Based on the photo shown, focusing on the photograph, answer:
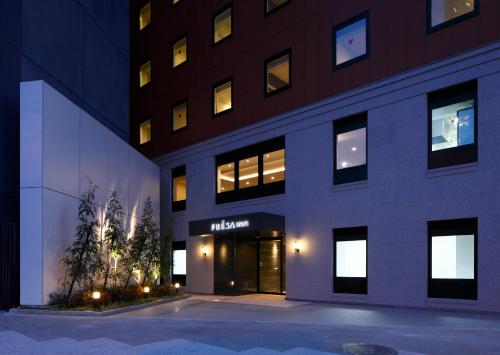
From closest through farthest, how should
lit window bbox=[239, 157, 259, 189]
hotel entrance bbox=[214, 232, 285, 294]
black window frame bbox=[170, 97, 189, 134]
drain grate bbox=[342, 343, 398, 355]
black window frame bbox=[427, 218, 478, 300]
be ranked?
1. drain grate bbox=[342, 343, 398, 355]
2. black window frame bbox=[427, 218, 478, 300]
3. lit window bbox=[239, 157, 259, 189]
4. hotel entrance bbox=[214, 232, 285, 294]
5. black window frame bbox=[170, 97, 189, 134]

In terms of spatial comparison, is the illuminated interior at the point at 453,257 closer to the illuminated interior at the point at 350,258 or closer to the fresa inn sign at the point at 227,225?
the illuminated interior at the point at 350,258

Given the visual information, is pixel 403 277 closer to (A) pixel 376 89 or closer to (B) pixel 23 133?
(A) pixel 376 89

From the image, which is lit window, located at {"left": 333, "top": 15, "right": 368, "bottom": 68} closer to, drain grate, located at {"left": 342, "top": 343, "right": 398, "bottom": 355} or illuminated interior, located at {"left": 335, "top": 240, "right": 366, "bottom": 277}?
illuminated interior, located at {"left": 335, "top": 240, "right": 366, "bottom": 277}

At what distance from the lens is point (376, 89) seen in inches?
634

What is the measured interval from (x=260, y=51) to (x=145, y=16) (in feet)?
36.6

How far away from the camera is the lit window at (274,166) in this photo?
19.4m

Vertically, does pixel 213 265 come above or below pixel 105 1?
below

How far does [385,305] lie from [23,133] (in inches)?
482

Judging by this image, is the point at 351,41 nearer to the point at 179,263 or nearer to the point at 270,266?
the point at 270,266

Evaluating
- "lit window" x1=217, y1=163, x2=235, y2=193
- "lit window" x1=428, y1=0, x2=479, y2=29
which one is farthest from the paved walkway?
"lit window" x1=428, y1=0, x2=479, y2=29

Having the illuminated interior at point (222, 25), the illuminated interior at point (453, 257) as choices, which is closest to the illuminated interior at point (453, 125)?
the illuminated interior at point (453, 257)

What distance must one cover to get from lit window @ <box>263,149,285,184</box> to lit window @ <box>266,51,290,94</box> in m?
2.61

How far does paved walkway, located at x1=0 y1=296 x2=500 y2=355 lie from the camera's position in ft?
29.2

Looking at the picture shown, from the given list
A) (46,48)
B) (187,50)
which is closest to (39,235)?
(46,48)
